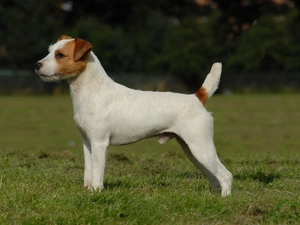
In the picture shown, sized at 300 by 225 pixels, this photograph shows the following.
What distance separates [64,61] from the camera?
6.39 m

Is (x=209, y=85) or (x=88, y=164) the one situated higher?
(x=209, y=85)

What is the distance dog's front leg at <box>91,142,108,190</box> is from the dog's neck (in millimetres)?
642

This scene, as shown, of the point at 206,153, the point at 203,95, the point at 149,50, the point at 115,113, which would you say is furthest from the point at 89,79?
the point at 149,50

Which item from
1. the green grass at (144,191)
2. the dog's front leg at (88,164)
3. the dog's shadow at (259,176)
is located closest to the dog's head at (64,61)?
the dog's front leg at (88,164)

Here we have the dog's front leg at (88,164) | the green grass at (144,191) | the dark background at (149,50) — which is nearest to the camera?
the green grass at (144,191)

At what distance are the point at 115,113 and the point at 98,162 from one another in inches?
21.9

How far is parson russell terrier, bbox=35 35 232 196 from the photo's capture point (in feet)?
20.9

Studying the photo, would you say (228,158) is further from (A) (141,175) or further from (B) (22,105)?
(B) (22,105)

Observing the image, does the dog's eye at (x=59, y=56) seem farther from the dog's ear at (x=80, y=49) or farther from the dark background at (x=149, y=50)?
the dark background at (x=149, y=50)

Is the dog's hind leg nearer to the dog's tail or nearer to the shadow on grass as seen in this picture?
the dog's tail

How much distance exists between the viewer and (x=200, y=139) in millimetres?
6410

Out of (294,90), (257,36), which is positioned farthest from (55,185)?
(294,90)

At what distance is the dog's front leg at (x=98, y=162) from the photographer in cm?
635

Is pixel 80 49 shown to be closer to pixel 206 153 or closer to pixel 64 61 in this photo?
pixel 64 61
